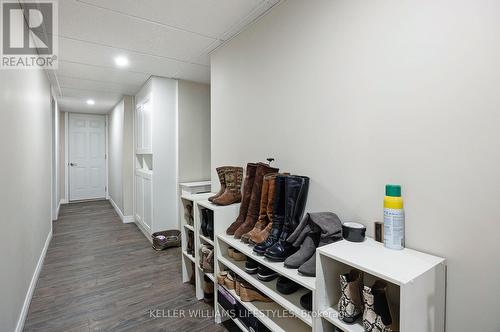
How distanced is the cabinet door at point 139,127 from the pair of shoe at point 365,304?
3585mm

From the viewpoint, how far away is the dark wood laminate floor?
181cm

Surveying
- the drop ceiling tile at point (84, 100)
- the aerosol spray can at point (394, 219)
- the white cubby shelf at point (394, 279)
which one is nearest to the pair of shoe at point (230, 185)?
the white cubby shelf at point (394, 279)

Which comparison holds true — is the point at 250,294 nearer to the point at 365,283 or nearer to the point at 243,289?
the point at 243,289

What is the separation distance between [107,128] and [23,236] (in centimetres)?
525

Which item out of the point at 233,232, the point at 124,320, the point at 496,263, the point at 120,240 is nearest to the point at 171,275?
the point at 124,320

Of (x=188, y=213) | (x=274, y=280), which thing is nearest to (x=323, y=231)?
(x=274, y=280)

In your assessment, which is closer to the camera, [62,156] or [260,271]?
[260,271]

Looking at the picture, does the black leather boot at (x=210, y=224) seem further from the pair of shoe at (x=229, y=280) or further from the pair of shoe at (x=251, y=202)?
the pair of shoe at (x=229, y=280)

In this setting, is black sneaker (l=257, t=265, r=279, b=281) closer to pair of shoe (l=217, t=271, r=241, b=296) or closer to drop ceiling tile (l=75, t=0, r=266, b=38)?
pair of shoe (l=217, t=271, r=241, b=296)

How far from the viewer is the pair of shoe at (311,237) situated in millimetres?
1159

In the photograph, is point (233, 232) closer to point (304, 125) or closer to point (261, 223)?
A: point (261, 223)

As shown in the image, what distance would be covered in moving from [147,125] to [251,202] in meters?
2.54

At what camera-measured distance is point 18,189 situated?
5.81ft

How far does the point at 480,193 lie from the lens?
0.87m
